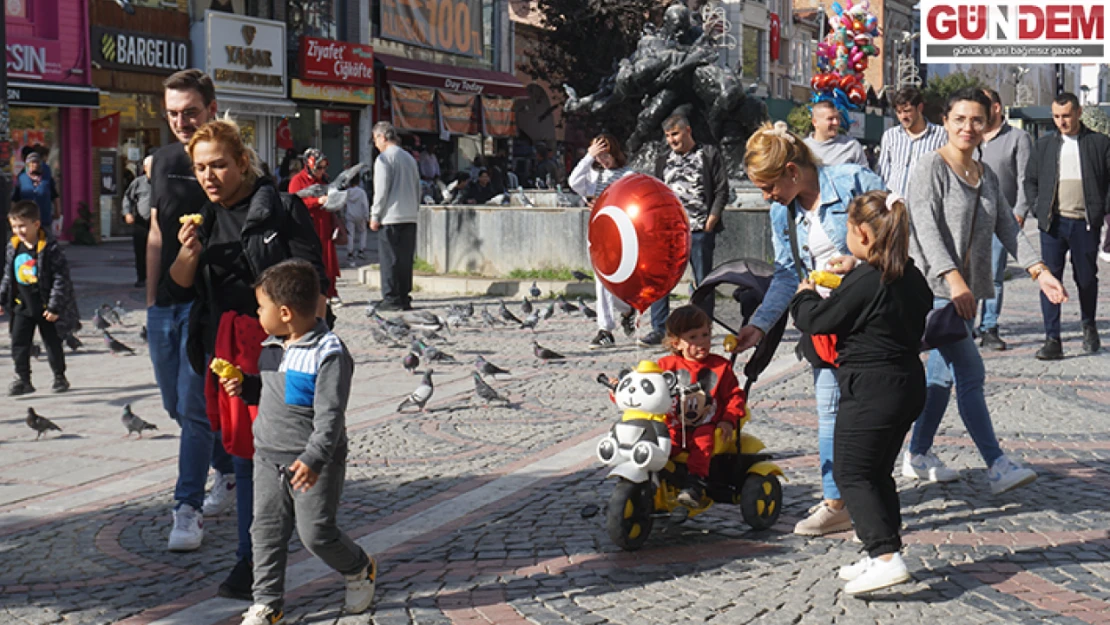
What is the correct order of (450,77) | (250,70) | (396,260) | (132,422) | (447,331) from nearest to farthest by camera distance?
(132,422)
(447,331)
(396,260)
(250,70)
(450,77)

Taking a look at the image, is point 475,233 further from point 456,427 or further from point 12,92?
point 12,92

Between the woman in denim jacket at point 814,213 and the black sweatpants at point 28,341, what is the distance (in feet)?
19.6

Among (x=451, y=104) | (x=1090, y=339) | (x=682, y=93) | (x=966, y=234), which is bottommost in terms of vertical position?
(x=1090, y=339)

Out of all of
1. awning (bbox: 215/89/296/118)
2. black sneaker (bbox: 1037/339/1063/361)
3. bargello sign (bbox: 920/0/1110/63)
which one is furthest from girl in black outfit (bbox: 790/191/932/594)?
awning (bbox: 215/89/296/118)

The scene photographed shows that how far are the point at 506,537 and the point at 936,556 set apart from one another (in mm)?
1659

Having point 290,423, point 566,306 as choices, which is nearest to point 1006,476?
point 290,423

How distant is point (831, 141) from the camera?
376 inches

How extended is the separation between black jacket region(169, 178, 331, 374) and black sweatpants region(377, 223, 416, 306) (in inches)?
370

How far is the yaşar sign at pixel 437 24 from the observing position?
39.1 meters

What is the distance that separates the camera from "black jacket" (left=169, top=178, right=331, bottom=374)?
5000mm

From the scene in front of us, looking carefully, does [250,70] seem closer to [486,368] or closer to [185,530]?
[486,368]

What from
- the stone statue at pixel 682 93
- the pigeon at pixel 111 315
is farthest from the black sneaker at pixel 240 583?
the stone statue at pixel 682 93

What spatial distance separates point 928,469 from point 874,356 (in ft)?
6.21

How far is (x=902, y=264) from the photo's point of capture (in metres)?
4.88
